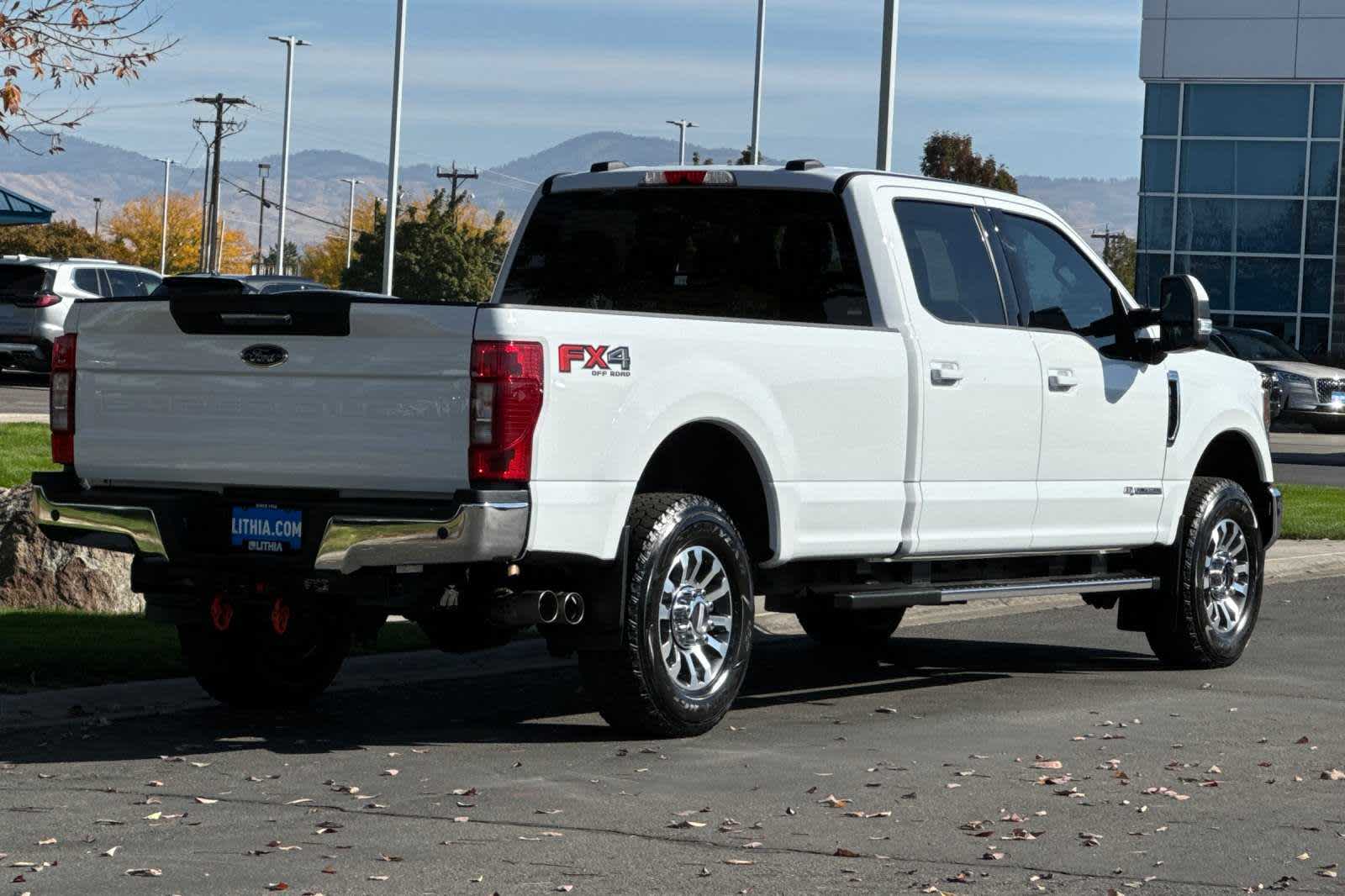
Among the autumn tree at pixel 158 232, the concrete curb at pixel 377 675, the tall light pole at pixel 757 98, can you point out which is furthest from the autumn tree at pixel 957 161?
the autumn tree at pixel 158 232

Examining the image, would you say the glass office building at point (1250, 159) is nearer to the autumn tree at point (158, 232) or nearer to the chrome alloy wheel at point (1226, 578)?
the chrome alloy wheel at point (1226, 578)

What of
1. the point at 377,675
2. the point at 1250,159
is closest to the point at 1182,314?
the point at 377,675

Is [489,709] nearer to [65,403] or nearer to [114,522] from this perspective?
[114,522]

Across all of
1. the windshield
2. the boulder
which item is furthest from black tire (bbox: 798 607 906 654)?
the windshield

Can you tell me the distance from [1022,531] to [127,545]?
13.2 ft

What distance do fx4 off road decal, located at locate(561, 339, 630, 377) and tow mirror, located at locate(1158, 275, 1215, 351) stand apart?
350cm

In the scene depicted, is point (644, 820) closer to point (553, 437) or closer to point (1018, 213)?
point (553, 437)

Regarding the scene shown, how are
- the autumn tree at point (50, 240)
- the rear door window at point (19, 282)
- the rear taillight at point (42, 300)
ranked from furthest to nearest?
the autumn tree at point (50, 240) → the rear door window at point (19, 282) → the rear taillight at point (42, 300)

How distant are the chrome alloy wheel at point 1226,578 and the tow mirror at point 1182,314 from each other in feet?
3.66

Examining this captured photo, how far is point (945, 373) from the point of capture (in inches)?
377

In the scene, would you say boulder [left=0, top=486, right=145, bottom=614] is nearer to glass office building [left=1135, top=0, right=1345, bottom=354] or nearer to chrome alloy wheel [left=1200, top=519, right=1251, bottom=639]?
chrome alloy wheel [left=1200, top=519, right=1251, bottom=639]

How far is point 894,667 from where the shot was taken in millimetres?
11117

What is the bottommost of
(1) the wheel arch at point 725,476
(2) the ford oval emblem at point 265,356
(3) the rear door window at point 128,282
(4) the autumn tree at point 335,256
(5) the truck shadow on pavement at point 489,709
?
(5) the truck shadow on pavement at point 489,709

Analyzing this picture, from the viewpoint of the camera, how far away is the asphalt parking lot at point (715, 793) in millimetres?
6266
